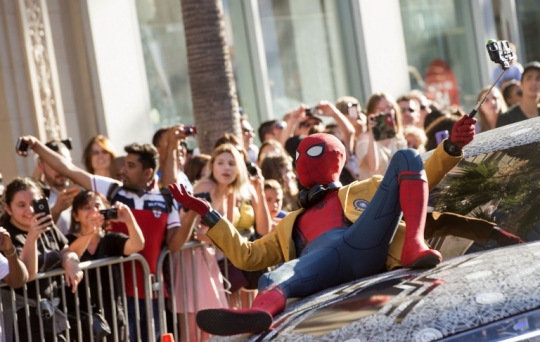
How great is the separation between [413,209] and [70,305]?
3.31 meters

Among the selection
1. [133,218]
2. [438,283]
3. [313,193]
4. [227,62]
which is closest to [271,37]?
[227,62]

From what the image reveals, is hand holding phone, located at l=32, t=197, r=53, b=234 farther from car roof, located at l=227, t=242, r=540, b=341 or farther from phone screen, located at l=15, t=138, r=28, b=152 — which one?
car roof, located at l=227, t=242, r=540, b=341

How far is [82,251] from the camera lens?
7.77 meters

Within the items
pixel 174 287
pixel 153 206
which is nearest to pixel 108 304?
pixel 174 287

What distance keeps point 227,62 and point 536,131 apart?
700 centimetres

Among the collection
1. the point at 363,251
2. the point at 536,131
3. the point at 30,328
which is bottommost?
the point at 30,328

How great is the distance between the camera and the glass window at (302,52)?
672 inches

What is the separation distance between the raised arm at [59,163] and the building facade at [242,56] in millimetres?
4054

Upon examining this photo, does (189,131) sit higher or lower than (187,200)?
higher

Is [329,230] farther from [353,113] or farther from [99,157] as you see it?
[353,113]

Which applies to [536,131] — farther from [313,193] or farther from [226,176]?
[226,176]

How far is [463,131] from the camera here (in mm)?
5641

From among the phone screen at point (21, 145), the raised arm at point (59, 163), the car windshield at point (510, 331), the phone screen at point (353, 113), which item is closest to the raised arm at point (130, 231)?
the raised arm at point (59, 163)

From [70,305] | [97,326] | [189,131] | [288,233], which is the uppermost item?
[189,131]
